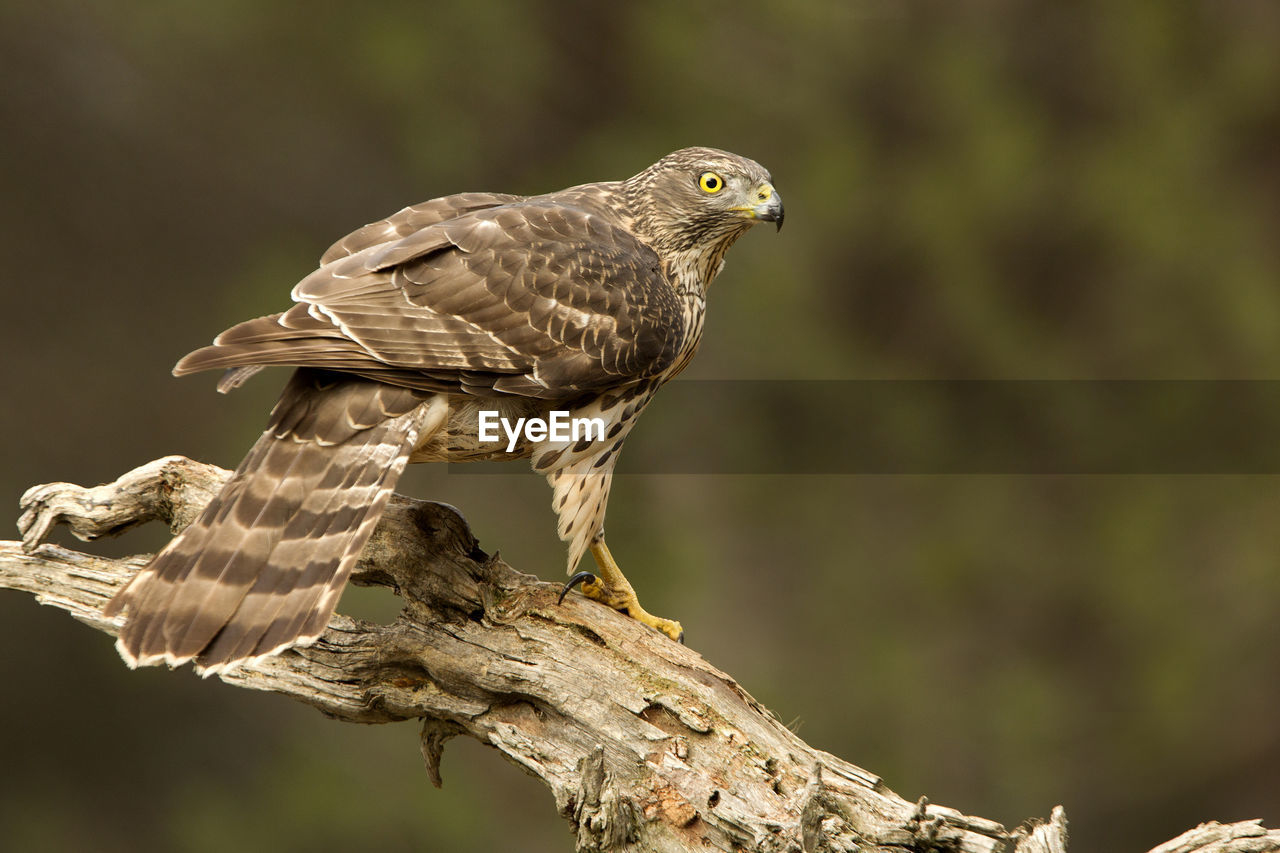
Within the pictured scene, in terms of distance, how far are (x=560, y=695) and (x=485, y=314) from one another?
90 cm

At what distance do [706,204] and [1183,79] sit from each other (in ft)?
12.3

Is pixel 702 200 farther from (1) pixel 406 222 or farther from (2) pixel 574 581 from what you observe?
(2) pixel 574 581

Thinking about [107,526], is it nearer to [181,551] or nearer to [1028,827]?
[181,551]

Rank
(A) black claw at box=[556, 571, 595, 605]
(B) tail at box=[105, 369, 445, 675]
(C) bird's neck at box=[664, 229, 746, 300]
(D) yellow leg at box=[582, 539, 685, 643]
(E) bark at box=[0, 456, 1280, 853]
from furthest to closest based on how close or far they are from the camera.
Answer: (C) bird's neck at box=[664, 229, 746, 300], (D) yellow leg at box=[582, 539, 685, 643], (A) black claw at box=[556, 571, 595, 605], (E) bark at box=[0, 456, 1280, 853], (B) tail at box=[105, 369, 445, 675]

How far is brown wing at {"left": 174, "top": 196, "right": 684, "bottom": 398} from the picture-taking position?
2.54m

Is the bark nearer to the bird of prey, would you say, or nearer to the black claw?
the black claw

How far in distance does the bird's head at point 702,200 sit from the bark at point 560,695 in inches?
38.2

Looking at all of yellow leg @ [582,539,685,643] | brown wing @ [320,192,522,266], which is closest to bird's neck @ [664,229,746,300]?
brown wing @ [320,192,522,266]

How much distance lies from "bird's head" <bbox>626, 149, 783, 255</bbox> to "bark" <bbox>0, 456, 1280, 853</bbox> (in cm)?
97

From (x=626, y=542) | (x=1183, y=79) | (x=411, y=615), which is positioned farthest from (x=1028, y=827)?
(x=1183, y=79)

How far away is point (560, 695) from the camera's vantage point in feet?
8.93

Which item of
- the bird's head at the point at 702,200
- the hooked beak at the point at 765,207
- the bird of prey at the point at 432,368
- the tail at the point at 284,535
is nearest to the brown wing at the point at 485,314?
the bird of prey at the point at 432,368

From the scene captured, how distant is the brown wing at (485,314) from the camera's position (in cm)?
254

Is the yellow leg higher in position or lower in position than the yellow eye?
lower
